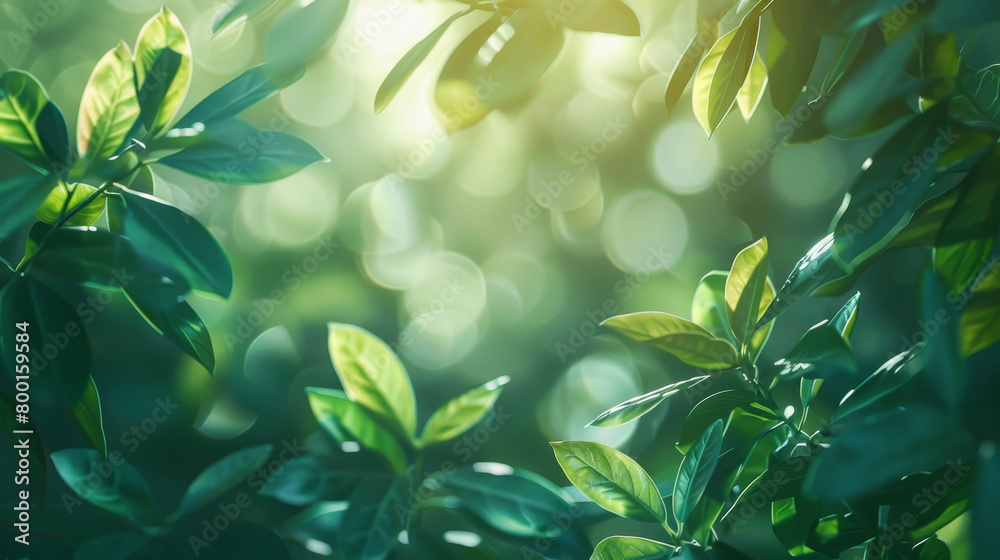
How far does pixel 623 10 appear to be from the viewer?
0.26m

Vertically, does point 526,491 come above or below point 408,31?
below

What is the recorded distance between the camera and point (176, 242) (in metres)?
0.28

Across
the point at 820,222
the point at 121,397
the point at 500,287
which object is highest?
the point at 121,397

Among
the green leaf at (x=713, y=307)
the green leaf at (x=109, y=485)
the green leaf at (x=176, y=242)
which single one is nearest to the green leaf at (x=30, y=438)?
the green leaf at (x=109, y=485)

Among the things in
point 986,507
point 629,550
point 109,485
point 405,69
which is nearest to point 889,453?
point 986,507

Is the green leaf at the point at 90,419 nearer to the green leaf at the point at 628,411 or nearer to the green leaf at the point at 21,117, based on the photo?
the green leaf at the point at 21,117

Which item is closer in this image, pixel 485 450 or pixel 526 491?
pixel 526 491

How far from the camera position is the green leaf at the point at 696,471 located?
0.87 ft

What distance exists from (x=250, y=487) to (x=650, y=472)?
22 cm

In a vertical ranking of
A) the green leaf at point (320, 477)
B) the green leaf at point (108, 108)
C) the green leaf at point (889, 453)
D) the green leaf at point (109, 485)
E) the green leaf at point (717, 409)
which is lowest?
the green leaf at point (717, 409)

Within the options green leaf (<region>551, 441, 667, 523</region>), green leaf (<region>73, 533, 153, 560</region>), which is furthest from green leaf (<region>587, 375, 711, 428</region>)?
green leaf (<region>73, 533, 153, 560</region>)

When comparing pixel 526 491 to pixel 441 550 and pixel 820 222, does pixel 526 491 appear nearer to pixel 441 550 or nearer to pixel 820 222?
pixel 441 550

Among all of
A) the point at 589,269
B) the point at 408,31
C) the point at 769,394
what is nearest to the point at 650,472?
the point at 769,394

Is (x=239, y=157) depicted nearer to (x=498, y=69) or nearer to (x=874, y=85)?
(x=498, y=69)
